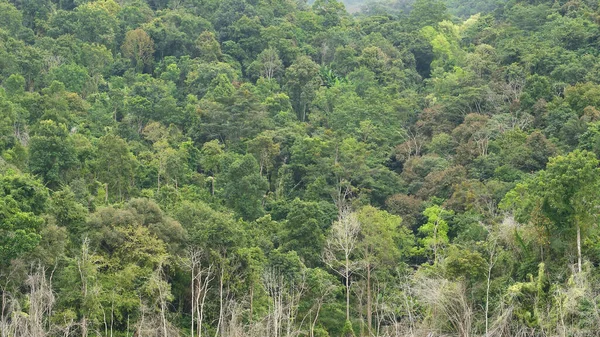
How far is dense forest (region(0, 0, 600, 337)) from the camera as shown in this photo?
989 inches

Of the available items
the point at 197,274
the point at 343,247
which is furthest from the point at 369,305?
the point at 197,274

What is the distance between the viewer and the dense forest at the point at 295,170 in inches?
989

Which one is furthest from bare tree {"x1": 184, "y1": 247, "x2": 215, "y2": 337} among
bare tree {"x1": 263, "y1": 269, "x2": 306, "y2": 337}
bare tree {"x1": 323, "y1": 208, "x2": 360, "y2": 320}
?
bare tree {"x1": 323, "y1": 208, "x2": 360, "y2": 320}

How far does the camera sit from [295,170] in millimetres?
41094

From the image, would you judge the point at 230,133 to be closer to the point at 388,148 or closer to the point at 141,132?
the point at 141,132

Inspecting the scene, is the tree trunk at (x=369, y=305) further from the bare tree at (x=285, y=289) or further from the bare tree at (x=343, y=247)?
the bare tree at (x=285, y=289)

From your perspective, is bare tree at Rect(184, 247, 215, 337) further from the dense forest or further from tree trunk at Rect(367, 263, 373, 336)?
tree trunk at Rect(367, 263, 373, 336)

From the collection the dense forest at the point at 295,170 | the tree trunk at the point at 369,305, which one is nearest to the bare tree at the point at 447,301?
the dense forest at the point at 295,170

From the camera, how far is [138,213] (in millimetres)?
27938

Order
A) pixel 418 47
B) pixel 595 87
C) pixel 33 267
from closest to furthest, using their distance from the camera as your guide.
Answer: pixel 33 267 < pixel 595 87 < pixel 418 47

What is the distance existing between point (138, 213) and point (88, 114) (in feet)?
54.5

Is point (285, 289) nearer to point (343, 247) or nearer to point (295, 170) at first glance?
point (343, 247)

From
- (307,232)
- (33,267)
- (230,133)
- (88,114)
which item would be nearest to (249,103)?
(230,133)

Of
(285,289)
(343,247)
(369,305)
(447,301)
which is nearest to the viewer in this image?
(447,301)
